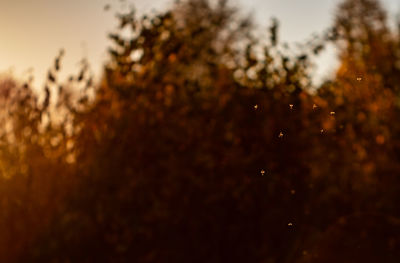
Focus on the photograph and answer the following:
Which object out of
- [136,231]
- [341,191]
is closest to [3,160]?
[136,231]

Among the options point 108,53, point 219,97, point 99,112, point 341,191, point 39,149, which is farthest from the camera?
point 341,191

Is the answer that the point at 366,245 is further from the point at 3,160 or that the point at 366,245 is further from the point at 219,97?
the point at 3,160

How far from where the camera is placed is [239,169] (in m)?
5.27

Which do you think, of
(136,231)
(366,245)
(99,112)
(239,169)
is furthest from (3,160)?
(366,245)

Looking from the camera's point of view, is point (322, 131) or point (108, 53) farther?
point (322, 131)

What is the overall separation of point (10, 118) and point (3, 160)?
1.30ft

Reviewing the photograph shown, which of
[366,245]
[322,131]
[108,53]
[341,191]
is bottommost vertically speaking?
[366,245]

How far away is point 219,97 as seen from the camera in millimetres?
5824

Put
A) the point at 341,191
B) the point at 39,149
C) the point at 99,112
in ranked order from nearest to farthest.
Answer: the point at 39,149 → the point at 99,112 → the point at 341,191

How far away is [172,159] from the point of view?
16.8ft

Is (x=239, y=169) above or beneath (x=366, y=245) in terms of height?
above

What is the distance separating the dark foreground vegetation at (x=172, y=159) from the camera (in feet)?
15.4

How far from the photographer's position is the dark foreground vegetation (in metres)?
4.68

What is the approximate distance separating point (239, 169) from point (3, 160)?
227cm
